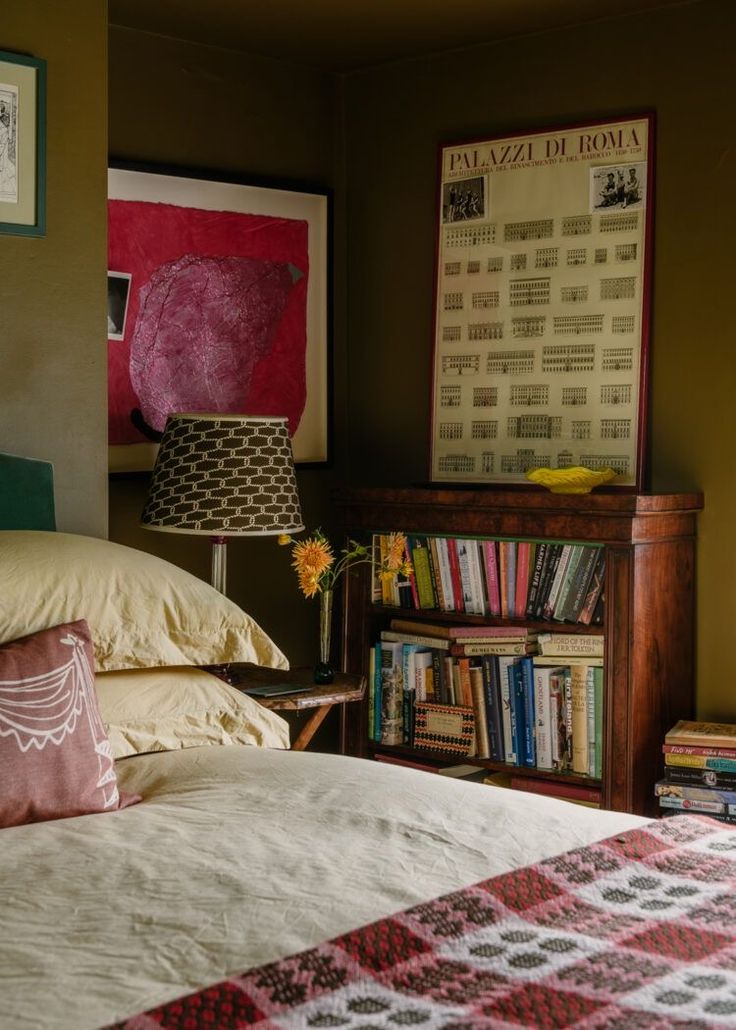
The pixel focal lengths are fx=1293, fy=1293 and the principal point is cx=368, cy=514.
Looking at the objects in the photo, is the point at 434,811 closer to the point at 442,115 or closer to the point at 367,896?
the point at 367,896

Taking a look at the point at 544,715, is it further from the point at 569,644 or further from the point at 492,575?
the point at 492,575

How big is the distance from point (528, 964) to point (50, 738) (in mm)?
906

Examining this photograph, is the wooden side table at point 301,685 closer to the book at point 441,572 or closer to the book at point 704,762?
the book at point 441,572

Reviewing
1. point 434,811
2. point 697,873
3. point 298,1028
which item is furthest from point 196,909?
point 697,873

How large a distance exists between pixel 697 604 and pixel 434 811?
6.18 ft

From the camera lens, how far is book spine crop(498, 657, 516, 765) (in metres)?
3.59

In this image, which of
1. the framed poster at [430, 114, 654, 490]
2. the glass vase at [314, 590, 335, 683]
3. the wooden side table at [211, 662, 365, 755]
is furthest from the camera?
the framed poster at [430, 114, 654, 490]

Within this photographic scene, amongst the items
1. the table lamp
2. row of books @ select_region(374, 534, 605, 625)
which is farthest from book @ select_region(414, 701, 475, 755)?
the table lamp

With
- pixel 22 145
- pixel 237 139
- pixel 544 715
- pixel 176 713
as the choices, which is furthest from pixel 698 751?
pixel 237 139

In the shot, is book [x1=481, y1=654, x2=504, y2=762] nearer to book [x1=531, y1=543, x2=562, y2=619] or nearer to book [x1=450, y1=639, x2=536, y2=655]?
book [x1=450, y1=639, x2=536, y2=655]

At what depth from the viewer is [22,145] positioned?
2.86 m

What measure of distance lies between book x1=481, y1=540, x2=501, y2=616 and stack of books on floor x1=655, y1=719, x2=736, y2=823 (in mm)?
593

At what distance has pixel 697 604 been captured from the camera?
3611mm

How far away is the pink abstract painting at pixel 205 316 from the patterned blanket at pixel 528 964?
2453mm
